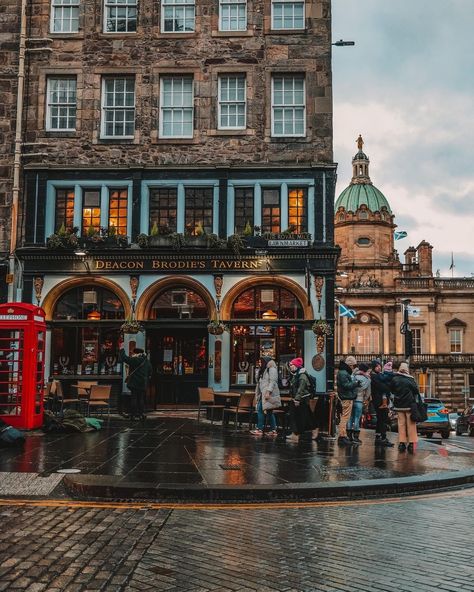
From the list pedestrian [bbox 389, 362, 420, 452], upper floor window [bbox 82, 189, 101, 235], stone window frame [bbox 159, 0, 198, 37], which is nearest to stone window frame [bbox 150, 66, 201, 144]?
stone window frame [bbox 159, 0, 198, 37]

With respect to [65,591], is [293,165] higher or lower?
higher

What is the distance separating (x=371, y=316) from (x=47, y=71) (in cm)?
5276

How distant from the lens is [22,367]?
1543 cm

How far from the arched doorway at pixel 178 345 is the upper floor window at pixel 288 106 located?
21.3ft

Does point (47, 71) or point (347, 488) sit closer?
point (347, 488)

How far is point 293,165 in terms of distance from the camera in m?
23.5

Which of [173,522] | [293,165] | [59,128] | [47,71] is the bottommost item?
[173,522]

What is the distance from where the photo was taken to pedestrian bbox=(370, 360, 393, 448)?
15438 millimetres

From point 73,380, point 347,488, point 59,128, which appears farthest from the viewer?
point 59,128

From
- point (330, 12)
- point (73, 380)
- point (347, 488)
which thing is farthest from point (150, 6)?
point (347, 488)

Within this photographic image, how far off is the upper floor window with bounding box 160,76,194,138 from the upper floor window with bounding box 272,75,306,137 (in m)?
3.01

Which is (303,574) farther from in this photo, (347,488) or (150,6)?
(150,6)

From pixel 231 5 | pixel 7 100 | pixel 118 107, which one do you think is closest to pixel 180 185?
pixel 118 107

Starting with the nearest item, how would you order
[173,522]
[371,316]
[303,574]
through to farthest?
[303,574], [173,522], [371,316]
